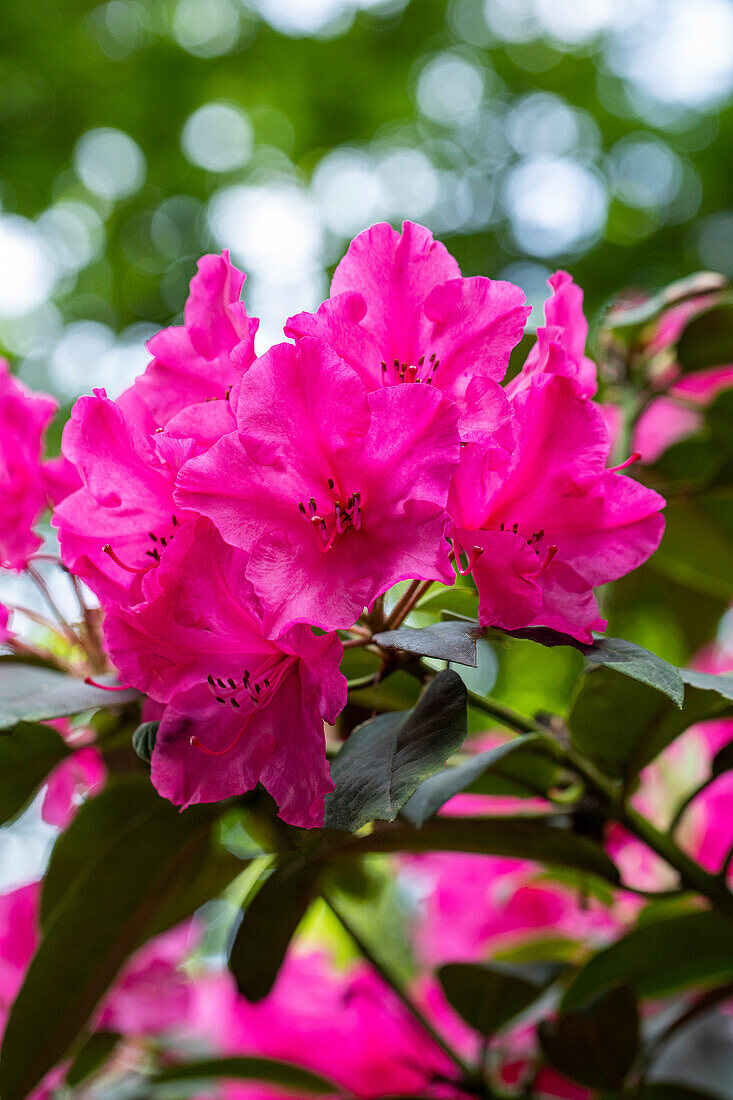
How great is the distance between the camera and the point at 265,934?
63 centimetres

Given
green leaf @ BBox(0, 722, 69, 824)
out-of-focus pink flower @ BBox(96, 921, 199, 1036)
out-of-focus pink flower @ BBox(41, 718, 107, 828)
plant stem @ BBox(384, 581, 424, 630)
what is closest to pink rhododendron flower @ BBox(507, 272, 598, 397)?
plant stem @ BBox(384, 581, 424, 630)

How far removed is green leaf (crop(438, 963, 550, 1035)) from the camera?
2.49 feet

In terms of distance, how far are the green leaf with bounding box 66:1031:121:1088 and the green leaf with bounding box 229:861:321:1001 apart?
36 cm

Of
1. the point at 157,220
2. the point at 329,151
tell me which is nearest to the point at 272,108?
the point at 329,151

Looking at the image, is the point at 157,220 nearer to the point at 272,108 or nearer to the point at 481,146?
the point at 272,108

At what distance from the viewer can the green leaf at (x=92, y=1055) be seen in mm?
879

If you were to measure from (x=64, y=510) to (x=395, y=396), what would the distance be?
20 centimetres

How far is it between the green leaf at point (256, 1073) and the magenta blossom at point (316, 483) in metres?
0.63

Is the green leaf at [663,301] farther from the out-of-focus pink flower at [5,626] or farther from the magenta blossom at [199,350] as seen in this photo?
the out-of-focus pink flower at [5,626]

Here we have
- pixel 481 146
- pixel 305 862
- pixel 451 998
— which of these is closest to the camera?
pixel 305 862

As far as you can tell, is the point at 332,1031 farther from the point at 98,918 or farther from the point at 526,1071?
the point at 98,918

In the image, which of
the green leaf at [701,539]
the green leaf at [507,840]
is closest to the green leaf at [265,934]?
the green leaf at [507,840]

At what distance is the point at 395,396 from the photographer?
18.0 inches

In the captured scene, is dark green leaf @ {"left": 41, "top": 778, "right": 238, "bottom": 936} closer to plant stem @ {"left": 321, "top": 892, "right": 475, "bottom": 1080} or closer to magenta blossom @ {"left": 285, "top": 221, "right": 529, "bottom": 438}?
plant stem @ {"left": 321, "top": 892, "right": 475, "bottom": 1080}
